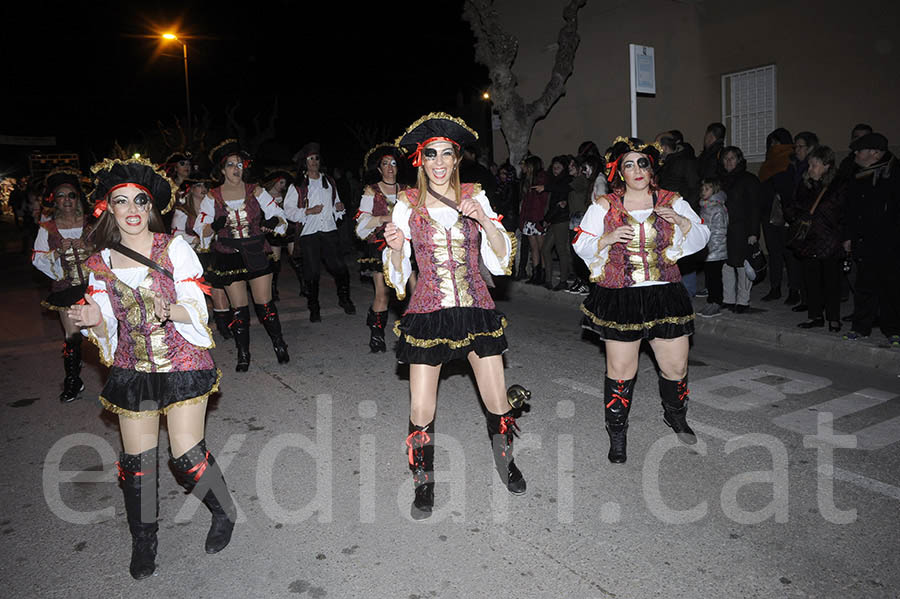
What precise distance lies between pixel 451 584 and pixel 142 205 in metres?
2.45

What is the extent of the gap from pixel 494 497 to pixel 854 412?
126 inches

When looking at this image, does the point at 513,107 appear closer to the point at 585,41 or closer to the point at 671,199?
the point at 585,41

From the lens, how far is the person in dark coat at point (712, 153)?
9.27 meters

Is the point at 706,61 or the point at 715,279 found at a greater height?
Answer: the point at 706,61

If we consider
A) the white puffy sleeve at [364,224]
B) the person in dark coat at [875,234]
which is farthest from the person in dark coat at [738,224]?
the white puffy sleeve at [364,224]

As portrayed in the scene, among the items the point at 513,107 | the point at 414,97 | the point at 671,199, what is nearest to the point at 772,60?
the point at 513,107

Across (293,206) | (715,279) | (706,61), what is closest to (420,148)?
(293,206)

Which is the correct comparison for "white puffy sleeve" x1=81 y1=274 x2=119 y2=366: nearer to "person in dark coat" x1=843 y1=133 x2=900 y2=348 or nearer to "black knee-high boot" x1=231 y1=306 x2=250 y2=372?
"black knee-high boot" x1=231 y1=306 x2=250 y2=372

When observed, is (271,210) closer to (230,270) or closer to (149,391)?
(230,270)

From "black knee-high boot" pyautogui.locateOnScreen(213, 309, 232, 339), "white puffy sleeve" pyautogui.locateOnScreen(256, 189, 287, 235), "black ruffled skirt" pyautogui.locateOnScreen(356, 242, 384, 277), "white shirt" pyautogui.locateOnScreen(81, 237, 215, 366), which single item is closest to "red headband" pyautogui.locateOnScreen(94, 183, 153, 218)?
"white shirt" pyautogui.locateOnScreen(81, 237, 215, 366)

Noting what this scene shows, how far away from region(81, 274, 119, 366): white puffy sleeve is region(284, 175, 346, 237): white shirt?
215 inches

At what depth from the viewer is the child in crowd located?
8.27 meters

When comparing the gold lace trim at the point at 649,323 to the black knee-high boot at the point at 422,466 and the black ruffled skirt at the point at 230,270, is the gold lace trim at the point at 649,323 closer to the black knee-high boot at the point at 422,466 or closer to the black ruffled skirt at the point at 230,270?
the black knee-high boot at the point at 422,466

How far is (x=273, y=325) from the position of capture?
7.03 meters
